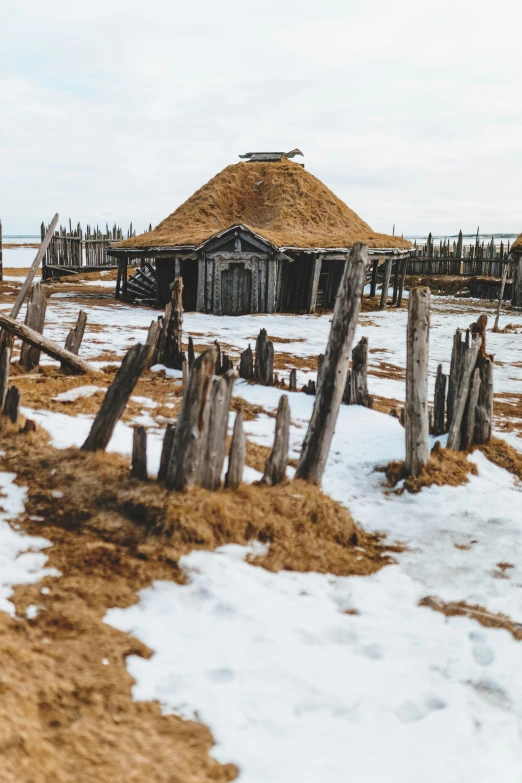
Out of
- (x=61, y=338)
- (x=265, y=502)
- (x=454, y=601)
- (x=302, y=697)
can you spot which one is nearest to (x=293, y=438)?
(x=265, y=502)

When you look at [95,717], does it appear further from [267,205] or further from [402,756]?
[267,205]

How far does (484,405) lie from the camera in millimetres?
6414

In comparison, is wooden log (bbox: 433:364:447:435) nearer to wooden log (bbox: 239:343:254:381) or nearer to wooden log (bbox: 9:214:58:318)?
wooden log (bbox: 239:343:254:381)

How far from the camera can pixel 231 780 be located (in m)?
2.48

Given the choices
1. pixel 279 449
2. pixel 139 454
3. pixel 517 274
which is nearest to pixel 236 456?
pixel 279 449

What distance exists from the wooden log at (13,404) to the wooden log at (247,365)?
396 centimetres

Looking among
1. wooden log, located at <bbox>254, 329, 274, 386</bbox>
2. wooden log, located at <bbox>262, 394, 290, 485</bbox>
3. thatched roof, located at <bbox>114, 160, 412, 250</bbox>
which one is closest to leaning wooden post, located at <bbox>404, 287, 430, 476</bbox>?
wooden log, located at <bbox>262, 394, 290, 485</bbox>

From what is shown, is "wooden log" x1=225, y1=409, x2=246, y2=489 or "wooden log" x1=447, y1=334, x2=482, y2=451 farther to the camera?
"wooden log" x1=447, y1=334, x2=482, y2=451

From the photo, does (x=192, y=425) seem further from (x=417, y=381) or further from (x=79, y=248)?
(x=79, y=248)

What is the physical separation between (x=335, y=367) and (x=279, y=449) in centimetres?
80

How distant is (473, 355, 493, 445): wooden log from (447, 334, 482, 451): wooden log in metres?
0.17

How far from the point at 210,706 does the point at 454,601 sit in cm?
190

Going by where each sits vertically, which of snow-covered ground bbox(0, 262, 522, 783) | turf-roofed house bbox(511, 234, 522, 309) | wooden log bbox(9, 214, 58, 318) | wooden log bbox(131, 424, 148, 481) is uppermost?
turf-roofed house bbox(511, 234, 522, 309)

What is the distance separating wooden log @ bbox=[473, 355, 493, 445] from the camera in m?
6.35
